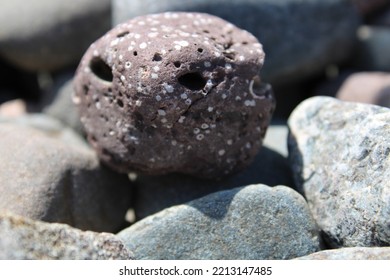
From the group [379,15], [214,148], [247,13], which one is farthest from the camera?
[379,15]

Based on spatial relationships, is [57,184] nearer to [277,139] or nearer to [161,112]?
[161,112]

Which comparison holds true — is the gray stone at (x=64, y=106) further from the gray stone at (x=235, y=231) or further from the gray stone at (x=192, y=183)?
the gray stone at (x=235, y=231)

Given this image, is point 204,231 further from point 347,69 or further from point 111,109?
point 347,69

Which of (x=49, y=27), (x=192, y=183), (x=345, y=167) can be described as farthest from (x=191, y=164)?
(x=49, y=27)

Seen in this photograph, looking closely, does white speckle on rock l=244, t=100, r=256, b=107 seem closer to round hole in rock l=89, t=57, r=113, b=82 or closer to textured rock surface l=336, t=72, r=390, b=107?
round hole in rock l=89, t=57, r=113, b=82

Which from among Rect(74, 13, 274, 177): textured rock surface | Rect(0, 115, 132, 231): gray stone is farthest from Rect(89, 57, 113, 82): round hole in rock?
Rect(0, 115, 132, 231): gray stone

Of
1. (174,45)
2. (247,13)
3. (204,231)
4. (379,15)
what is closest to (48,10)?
(247,13)
